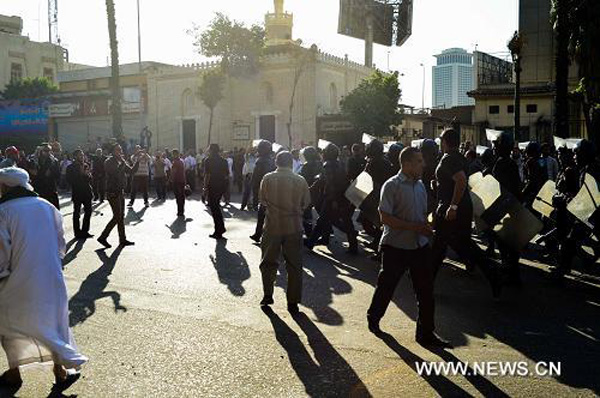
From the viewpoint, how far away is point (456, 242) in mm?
Answer: 6852

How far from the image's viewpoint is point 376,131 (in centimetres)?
3709

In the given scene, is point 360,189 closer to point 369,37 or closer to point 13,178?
point 13,178

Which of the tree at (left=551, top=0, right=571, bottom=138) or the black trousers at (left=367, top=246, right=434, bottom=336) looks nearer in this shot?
the black trousers at (left=367, top=246, right=434, bottom=336)

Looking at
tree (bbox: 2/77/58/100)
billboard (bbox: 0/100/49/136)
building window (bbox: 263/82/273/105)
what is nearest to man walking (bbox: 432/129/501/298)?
building window (bbox: 263/82/273/105)

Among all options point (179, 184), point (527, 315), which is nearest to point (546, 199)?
point (527, 315)

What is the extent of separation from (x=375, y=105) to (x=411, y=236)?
3125 centimetres

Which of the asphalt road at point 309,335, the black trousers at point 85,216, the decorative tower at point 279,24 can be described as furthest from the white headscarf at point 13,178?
the decorative tower at point 279,24

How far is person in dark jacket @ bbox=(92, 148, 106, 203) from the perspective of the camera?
17.6 meters

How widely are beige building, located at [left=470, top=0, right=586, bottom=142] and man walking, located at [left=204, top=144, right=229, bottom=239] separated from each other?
22.9m

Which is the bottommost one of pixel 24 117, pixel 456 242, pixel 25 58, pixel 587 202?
pixel 456 242

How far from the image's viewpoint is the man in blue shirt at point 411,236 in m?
5.58

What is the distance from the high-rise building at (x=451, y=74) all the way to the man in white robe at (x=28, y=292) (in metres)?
153

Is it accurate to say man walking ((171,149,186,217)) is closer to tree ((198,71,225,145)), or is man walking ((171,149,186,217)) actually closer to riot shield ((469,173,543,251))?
riot shield ((469,173,543,251))

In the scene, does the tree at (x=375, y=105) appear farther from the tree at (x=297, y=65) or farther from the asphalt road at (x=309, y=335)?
the asphalt road at (x=309, y=335)
